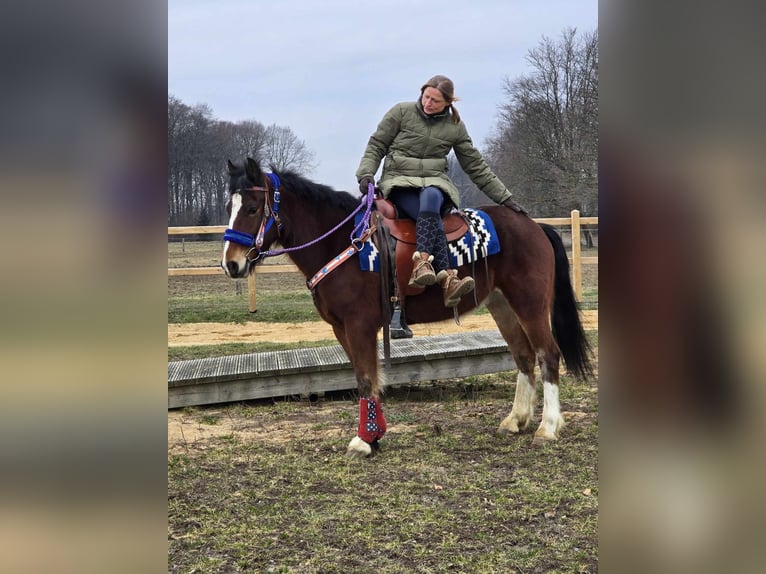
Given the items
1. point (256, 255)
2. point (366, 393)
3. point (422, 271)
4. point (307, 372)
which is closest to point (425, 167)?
point (422, 271)

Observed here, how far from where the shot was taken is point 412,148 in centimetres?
452

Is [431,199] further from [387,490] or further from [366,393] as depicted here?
[387,490]

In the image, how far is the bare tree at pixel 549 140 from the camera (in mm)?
20938

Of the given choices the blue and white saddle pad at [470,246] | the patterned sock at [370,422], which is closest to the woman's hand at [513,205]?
the blue and white saddle pad at [470,246]

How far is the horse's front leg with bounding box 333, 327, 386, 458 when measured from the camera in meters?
4.38

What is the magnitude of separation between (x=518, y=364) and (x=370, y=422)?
1354 mm

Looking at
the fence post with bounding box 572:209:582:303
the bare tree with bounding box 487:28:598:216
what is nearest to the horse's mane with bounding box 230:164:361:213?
the fence post with bounding box 572:209:582:303

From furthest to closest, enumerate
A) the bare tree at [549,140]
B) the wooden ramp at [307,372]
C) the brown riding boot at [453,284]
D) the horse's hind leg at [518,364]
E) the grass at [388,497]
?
the bare tree at [549,140], the wooden ramp at [307,372], the horse's hind leg at [518,364], the brown riding boot at [453,284], the grass at [388,497]

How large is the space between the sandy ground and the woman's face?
4949 millimetres

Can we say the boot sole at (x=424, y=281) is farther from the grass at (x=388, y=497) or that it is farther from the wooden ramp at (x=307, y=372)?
the wooden ramp at (x=307, y=372)

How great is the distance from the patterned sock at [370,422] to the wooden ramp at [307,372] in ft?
4.20
